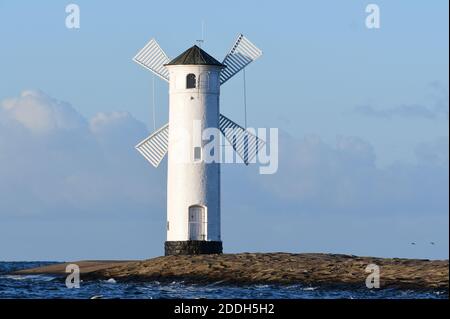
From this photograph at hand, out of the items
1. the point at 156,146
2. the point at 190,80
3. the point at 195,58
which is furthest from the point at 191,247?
the point at 195,58

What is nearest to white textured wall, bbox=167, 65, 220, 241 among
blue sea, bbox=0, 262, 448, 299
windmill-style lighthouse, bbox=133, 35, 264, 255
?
windmill-style lighthouse, bbox=133, 35, 264, 255

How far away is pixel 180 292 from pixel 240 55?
13.3 metres

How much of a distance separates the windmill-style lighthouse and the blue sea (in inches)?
106

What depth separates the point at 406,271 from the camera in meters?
48.0

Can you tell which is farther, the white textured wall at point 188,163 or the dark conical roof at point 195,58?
the dark conical roof at point 195,58

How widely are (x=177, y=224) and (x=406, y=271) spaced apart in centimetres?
864

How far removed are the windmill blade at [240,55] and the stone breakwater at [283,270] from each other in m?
7.25

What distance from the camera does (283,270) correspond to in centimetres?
5000

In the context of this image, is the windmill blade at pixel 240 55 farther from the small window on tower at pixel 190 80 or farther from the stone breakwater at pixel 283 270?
the stone breakwater at pixel 283 270

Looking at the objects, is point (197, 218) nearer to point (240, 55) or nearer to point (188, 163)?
point (188, 163)

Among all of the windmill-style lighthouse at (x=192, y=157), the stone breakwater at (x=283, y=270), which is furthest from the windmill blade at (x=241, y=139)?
the stone breakwater at (x=283, y=270)

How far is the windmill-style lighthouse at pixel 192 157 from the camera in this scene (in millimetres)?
52344
